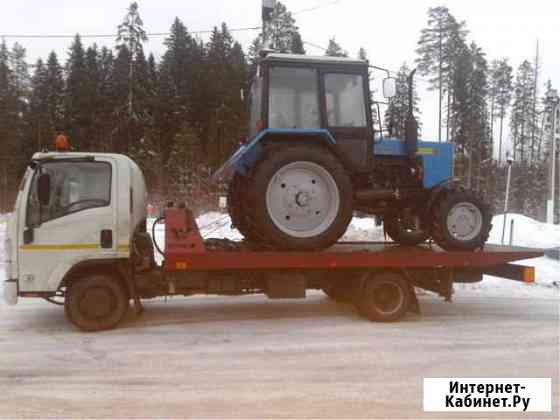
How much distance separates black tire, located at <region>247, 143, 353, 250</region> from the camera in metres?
6.94

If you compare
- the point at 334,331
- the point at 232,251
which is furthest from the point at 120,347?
the point at 334,331

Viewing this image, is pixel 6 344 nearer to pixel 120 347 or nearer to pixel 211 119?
pixel 120 347

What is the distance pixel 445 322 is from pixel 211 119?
123 ft

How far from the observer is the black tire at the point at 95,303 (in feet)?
21.5

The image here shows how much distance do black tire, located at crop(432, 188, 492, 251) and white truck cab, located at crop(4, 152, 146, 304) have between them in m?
4.33

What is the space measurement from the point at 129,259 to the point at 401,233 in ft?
14.9

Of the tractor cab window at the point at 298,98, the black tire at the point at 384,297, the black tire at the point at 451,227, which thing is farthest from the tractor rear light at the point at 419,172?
the tractor cab window at the point at 298,98

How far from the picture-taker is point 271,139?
7.20m

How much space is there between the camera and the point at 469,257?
7.24 meters

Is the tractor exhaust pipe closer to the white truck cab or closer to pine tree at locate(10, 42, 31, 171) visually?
the white truck cab

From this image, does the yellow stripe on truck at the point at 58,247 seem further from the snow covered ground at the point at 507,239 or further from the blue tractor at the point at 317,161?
the snow covered ground at the point at 507,239

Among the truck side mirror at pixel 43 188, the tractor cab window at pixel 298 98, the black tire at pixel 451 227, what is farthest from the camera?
the black tire at pixel 451 227

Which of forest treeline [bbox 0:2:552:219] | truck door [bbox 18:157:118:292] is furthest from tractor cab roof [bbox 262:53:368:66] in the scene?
forest treeline [bbox 0:2:552:219]

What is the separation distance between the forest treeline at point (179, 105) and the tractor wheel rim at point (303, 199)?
2390 centimetres
